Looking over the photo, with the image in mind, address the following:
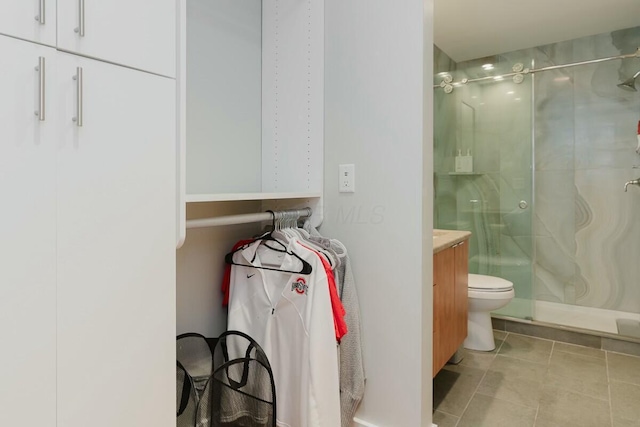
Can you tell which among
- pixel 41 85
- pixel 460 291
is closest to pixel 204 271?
pixel 41 85

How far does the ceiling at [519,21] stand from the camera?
2.71 metres

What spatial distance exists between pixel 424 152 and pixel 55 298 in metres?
1.29

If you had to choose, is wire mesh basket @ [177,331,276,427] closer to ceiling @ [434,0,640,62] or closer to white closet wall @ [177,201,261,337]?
white closet wall @ [177,201,261,337]

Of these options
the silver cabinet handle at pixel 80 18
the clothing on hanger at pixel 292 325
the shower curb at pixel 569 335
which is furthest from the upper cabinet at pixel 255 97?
the shower curb at pixel 569 335

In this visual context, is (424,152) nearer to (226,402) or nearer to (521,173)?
(226,402)

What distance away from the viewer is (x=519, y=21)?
2.95 m

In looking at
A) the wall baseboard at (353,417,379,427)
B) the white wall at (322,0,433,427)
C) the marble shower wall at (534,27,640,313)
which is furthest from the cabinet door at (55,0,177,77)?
the marble shower wall at (534,27,640,313)

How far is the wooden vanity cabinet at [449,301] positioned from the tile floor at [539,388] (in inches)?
9.3

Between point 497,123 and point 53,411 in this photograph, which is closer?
point 53,411

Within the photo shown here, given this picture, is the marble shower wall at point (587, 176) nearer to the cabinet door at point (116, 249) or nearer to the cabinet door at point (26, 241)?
the cabinet door at point (116, 249)

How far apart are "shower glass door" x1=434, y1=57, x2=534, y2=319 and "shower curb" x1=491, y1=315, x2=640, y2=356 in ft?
0.80

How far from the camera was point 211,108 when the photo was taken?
5.55 ft

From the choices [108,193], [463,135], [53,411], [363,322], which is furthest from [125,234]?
[463,135]

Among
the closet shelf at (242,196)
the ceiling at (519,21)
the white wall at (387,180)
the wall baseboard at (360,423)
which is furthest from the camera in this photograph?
the ceiling at (519,21)
